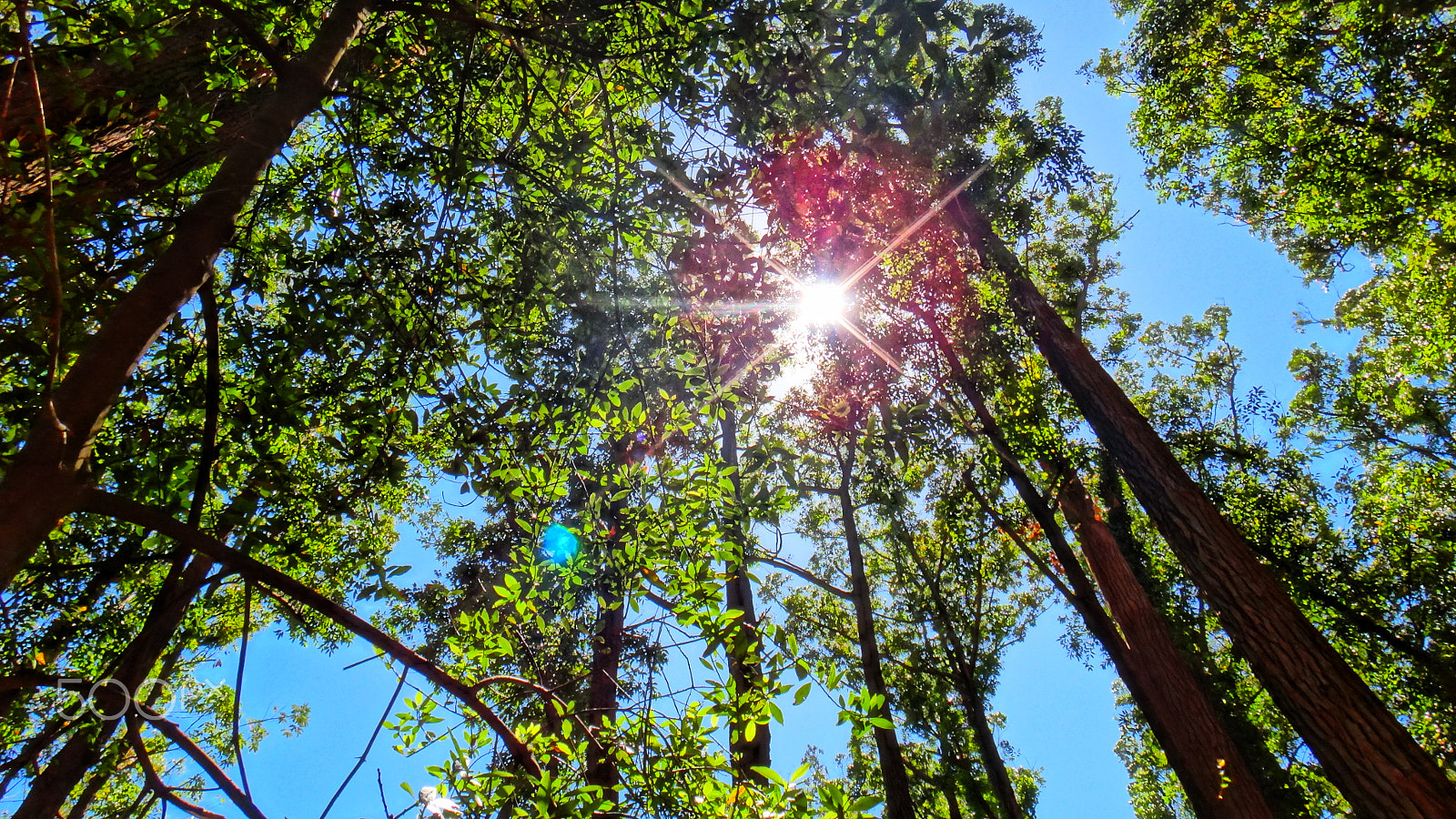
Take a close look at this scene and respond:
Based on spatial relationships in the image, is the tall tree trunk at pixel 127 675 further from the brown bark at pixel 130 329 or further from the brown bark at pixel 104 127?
the brown bark at pixel 104 127

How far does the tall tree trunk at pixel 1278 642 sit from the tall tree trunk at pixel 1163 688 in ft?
3.06

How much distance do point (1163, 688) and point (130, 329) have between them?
29.2 ft

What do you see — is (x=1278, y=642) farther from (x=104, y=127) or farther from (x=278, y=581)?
(x=104, y=127)

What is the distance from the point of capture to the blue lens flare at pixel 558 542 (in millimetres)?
2734

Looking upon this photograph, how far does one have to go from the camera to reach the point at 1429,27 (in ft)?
28.0

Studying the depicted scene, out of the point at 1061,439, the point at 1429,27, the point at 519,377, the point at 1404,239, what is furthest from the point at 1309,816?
the point at 519,377

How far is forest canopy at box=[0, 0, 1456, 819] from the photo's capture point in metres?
2.02

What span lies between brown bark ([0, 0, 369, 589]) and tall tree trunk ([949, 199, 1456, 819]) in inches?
275

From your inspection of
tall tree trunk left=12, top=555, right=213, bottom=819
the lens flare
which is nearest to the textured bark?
the lens flare

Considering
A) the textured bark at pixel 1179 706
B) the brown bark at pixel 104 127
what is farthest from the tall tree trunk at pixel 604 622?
the textured bark at pixel 1179 706

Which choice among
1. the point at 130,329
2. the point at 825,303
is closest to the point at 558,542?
the point at 130,329

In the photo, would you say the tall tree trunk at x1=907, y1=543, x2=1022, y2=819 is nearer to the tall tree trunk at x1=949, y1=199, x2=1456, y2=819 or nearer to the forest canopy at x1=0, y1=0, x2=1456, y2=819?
the forest canopy at x1=0, y1=0, x2=1456, y2=819

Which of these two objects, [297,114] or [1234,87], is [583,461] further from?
[1234,87]

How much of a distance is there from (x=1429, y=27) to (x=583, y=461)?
1324 centimetres
